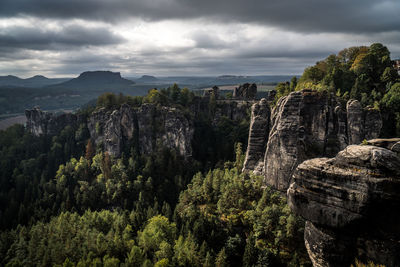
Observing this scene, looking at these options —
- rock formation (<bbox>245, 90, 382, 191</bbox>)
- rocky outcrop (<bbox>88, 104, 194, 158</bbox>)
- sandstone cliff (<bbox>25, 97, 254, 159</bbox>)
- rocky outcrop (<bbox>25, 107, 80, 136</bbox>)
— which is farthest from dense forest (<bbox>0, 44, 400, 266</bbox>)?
rock formation (<bbox>245, 90, 382, 191</bbox>)

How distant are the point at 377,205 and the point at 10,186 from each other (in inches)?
4180

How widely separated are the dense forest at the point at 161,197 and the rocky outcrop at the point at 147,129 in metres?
3.32

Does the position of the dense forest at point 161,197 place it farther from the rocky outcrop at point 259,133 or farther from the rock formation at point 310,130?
the rock formation at point 310,130

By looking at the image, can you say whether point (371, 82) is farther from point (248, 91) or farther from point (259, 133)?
point (248, 91)

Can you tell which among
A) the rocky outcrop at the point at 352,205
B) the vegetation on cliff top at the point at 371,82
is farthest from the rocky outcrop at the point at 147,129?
the rocky outcrop at the point at 352,205

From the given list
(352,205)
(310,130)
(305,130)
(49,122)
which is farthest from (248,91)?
(49,122)

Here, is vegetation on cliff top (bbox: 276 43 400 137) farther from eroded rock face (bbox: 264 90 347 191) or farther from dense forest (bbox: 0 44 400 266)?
eroded rock face (bbox: 264 90 347 191)

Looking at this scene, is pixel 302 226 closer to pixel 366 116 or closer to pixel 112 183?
pixel 366 116

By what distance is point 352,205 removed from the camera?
16969 mm

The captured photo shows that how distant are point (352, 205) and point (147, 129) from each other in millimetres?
70611

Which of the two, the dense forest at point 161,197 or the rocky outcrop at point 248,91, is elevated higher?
the rocky outcrop at point 248,91

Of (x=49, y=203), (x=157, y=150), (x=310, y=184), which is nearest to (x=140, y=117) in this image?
(x=157, y=150)

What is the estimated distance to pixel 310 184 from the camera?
19016mm

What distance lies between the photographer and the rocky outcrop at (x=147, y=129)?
250 feet
